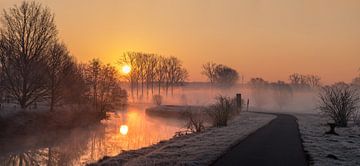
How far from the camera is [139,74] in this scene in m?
99.4

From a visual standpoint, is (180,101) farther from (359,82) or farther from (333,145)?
(333,145)

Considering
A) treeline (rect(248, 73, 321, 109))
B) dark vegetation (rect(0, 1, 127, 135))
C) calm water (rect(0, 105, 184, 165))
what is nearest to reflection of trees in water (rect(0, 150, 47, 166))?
calm water (rect(0, 105, 184, 165))

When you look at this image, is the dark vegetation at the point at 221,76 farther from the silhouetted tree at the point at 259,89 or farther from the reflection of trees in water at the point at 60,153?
the reflection of trees in water at the point at 60,153

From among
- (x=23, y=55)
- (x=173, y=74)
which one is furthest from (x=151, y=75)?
(x=23, y=55)

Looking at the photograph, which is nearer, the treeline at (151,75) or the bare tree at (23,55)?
the bare tree at (23,55)

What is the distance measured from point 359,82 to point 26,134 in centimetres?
9431

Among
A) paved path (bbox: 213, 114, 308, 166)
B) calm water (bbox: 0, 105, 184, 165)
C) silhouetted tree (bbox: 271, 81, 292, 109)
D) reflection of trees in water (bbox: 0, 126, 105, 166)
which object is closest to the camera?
paved path (bbox: 213, 114, 308, 166)

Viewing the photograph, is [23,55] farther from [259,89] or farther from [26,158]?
[259,89]

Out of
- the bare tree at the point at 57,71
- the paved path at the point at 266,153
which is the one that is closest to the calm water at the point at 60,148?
the paved path at the point at 266,153

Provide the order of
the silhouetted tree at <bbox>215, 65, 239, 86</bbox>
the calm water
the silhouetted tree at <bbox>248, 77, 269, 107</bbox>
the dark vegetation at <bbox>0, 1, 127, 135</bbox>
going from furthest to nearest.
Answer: the silhouetted tree at <bbox>215, 65, 239, 86</bbox> < the silhouetted tree at <bbox>248, 77, 269, 107</bbox> < the dark vegetation at <bbox>0, 1, 127, 135</bbox> < the calm water

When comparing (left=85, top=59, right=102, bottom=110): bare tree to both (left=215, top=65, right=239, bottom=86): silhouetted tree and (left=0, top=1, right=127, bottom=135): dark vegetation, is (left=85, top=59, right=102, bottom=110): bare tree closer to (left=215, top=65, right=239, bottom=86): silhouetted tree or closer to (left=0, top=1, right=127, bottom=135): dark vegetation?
(left=0, top=1, right=127, bottom=135): dark vegetation

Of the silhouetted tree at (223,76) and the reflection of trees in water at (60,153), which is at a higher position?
the silhouetted tree at (223,76)

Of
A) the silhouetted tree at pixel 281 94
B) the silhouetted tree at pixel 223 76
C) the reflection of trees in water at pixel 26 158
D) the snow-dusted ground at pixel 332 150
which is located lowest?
the reflection of trees in water at pixel 26 158

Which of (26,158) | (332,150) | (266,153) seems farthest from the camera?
(26,158)
